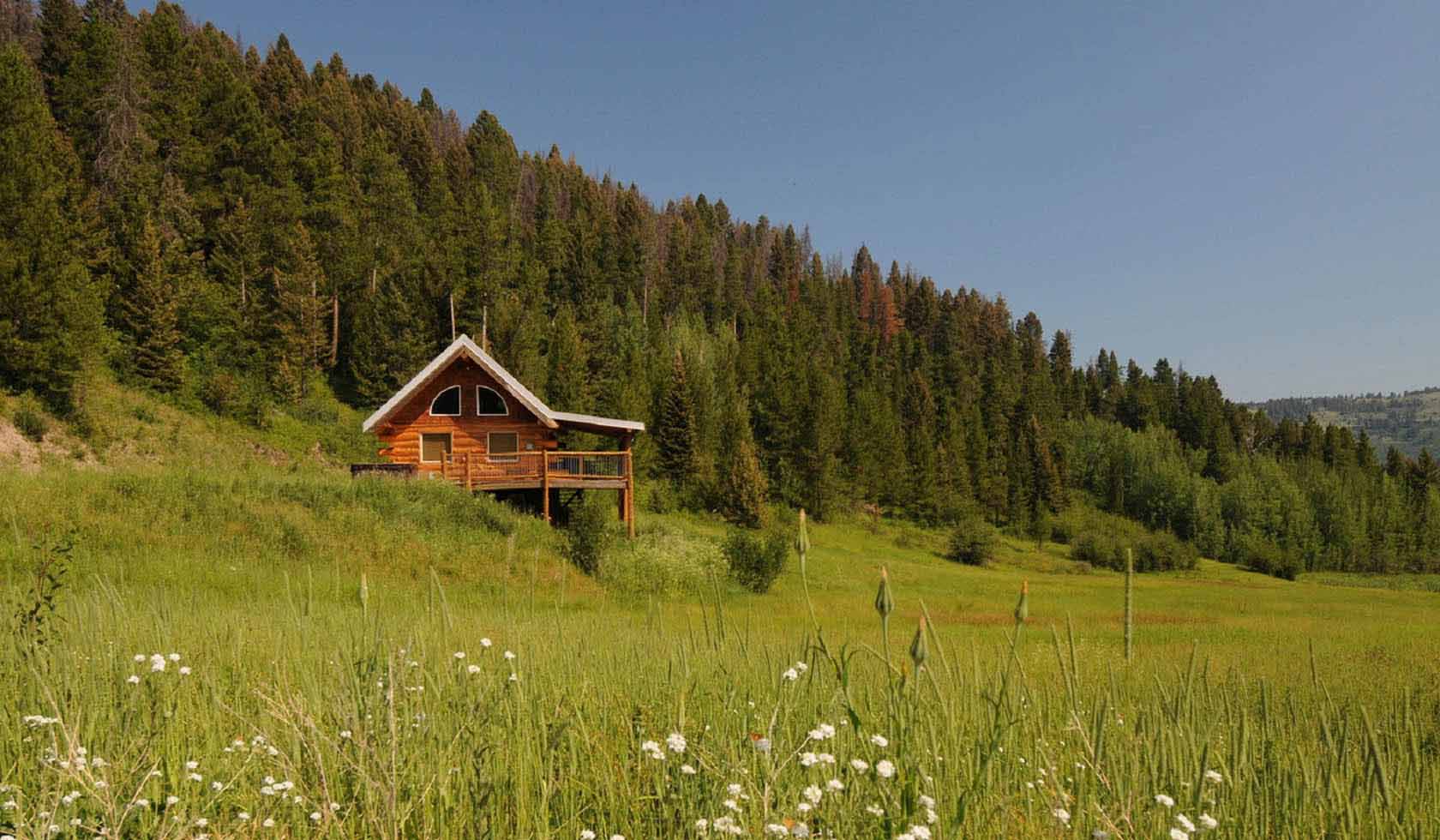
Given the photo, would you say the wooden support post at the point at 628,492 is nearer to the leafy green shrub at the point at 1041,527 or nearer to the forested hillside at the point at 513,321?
the forested hillside at the point at 513,321

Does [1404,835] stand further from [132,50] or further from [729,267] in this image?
[729,267]

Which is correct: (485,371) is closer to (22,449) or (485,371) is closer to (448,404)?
(448,404)

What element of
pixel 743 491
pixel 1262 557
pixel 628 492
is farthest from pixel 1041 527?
pixel 628 492

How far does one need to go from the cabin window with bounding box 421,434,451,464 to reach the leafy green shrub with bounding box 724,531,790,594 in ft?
43.0

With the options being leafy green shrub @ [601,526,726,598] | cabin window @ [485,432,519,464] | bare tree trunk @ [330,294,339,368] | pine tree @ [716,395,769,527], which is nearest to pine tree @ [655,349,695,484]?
pine tree @ [716,395,769,527]

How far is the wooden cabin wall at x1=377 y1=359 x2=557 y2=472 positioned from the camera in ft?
93.5

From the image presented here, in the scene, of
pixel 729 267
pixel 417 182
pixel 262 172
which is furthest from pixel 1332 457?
pixel 262 172

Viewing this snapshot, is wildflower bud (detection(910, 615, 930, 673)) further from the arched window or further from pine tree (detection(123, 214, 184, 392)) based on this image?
pine tree (detection(123, 214, 184, 392))

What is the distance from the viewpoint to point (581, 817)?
2.38 meters

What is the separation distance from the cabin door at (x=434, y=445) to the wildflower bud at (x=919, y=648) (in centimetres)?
2892

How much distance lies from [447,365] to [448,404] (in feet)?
5.64

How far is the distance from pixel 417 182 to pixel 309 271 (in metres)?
33.6

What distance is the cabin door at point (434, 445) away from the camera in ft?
94.8

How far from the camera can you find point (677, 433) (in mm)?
53125
